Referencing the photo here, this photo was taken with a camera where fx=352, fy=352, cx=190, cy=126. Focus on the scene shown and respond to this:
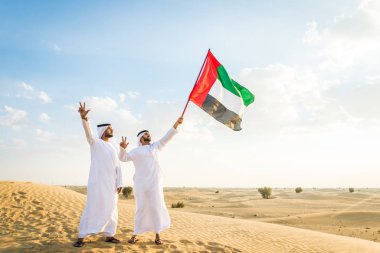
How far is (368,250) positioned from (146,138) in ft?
23.9

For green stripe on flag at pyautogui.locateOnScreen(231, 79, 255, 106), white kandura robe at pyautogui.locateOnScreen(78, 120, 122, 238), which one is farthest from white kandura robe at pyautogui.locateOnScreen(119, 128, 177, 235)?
green stripe on flag at pyautogui.locateOnScreen(231, 79, 255, 106)

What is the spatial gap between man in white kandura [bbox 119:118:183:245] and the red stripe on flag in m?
0.93

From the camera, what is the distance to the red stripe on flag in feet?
26.4

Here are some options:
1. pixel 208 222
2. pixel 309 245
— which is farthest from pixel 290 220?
pixel 309 245

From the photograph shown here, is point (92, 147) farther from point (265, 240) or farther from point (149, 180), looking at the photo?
point (265, 240)

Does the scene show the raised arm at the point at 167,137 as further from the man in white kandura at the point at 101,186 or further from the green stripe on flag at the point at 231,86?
the green stripe on flag at the point at 231,86

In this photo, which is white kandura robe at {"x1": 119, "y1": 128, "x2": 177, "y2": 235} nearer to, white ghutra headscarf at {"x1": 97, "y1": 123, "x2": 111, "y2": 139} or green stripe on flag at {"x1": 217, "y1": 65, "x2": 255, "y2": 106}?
white ghutra headscarf at {"x1": 97, "y1": 123, "x2": 111, "y2": 139}

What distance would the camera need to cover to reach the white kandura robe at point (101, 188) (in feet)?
21.3

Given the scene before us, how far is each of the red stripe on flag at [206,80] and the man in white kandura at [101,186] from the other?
2139 mm

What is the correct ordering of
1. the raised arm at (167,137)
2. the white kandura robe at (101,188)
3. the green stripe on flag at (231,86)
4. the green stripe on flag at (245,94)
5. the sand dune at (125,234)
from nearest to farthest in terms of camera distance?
the white kandura robe at (101,188), the sand dune at (125,234), the raised arm at (167,137), the green stripe on flag at (231,86), the green stripe on flag at (245,94)

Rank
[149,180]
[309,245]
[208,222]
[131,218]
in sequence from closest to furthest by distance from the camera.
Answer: [149,180] → [309,245] → [131,218] → [208,222]

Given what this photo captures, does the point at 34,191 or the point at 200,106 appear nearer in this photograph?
the point at 200,106

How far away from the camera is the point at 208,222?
1251 centimetres

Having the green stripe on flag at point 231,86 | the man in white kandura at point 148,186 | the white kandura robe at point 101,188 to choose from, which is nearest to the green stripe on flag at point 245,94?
the green stripe on flag at point 231,86
